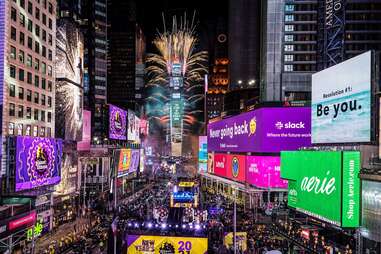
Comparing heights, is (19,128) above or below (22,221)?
above

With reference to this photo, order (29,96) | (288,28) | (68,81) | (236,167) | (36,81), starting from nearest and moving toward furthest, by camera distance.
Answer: (29,96) → (36,81) → (68,81) → (236,167) → (288,28)

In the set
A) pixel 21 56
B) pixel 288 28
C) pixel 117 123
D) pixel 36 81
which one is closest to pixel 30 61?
pixel 21 56

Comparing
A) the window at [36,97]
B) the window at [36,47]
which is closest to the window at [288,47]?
the window at [36,47]

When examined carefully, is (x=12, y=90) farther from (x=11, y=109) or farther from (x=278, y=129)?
(x=278, y=129)

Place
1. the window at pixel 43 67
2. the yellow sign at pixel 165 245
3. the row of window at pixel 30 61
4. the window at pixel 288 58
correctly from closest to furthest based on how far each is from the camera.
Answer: the yellow sign at pixel 165 245, the row of window at pixel 30 61, the window at pixel 43 67, the window at pixel 288 58

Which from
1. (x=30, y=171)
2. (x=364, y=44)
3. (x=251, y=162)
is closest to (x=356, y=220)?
(x=30, y=171)

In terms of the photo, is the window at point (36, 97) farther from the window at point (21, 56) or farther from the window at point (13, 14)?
the window at point (13, 14)

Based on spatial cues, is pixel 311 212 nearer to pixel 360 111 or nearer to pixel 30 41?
pixel 360 111
